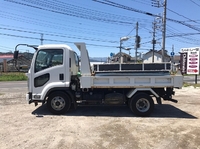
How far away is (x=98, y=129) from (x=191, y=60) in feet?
49.4

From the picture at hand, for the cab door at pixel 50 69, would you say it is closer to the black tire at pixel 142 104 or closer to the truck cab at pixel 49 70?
the truck cab at pixel 49 70

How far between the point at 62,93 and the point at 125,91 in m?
2.35

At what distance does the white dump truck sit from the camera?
6559 mm

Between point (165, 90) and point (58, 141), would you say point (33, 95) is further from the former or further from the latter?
point (165, 90)

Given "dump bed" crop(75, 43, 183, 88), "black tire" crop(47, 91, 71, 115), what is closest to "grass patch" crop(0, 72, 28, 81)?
"black tire" crop(47, 91, 71, 115)

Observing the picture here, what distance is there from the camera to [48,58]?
6664mm

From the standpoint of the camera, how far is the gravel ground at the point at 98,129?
432cm

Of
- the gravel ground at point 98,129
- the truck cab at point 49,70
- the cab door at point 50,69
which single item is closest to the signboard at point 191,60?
the gravel ground at point 98,129

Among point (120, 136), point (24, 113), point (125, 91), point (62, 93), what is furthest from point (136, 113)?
point (24, 113)

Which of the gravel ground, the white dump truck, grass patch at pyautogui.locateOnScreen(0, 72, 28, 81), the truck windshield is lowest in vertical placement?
the gravel ground

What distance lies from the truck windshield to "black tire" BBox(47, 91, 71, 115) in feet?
3.53

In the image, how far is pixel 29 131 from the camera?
5.09m

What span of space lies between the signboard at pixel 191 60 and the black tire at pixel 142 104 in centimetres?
1267

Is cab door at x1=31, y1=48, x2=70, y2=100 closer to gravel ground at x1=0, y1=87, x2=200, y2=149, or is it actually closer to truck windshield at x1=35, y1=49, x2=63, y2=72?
truck windshield at x1=35, y1=49, x2=63, y2=72
